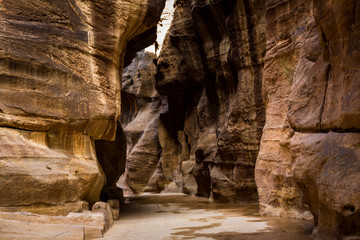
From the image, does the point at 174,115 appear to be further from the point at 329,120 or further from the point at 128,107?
the point at 329,120

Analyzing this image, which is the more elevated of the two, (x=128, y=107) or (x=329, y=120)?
(x=128, y=107)

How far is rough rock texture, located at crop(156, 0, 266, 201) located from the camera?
12.8 metres

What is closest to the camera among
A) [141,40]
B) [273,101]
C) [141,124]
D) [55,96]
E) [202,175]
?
[55,96]

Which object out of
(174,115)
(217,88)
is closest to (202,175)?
(217,88)

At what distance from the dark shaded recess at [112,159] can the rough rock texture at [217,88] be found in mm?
3806

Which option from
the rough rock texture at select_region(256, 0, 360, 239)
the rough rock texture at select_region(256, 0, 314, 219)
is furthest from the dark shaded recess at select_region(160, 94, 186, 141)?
the rough rock texture at select_region(256, 0, 360, 239)

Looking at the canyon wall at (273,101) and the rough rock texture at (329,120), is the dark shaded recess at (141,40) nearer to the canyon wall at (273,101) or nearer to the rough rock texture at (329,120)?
the canyon wall at (273,101)

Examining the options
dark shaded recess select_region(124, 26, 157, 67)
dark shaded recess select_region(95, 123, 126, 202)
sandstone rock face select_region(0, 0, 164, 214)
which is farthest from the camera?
dark shaded recess select_region(95, 123, 126, 202)

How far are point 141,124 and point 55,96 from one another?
19.4 m

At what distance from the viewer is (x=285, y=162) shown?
8.11m

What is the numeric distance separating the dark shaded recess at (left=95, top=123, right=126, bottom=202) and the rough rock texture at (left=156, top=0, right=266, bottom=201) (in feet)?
12.5

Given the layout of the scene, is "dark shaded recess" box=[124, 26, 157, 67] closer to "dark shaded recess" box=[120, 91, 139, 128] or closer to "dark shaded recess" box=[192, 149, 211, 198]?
"dark shaded recess" box=[192, 149, 211, 198]

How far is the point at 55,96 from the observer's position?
7.29 meters

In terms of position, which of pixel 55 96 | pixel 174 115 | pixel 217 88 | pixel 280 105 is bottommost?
pixel 280 105
